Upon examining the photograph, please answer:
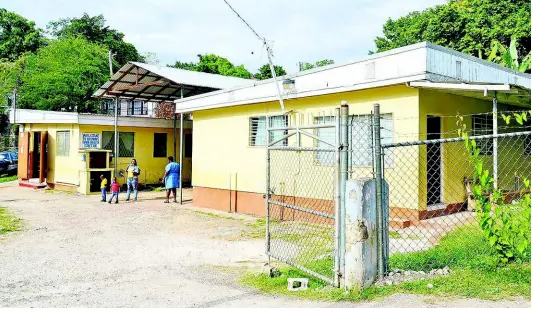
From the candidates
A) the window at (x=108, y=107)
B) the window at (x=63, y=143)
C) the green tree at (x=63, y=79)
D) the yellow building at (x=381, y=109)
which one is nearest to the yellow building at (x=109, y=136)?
the window at (x=63, y=143)

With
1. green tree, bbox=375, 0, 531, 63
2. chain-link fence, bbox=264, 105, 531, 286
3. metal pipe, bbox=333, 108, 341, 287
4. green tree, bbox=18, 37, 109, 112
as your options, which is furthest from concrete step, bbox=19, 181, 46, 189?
green tree, bbox=375, 0, 531, 63

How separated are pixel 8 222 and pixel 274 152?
6641mm

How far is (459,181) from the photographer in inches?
392

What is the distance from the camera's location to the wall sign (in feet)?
61.2

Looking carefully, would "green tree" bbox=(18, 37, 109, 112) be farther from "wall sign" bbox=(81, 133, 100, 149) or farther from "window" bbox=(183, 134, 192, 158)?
"wall sign" bbox=(81, 133, 100, 149)

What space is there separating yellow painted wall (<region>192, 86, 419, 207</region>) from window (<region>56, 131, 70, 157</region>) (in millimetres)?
7646

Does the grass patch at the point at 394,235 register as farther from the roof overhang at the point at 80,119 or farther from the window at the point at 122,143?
the window at the point at 122,143

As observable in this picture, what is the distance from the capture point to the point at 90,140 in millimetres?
18844

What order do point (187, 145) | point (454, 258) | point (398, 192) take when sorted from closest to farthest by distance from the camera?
point (454, 258) < point (398, 192) < point (187, 145)

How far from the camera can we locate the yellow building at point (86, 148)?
59.9 feet

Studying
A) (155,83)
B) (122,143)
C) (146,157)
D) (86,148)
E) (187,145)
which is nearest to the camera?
(155,83)

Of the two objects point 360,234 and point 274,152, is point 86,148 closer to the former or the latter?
point 274,152

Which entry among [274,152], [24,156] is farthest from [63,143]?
[274,152]

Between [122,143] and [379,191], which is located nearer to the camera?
[379,191]
